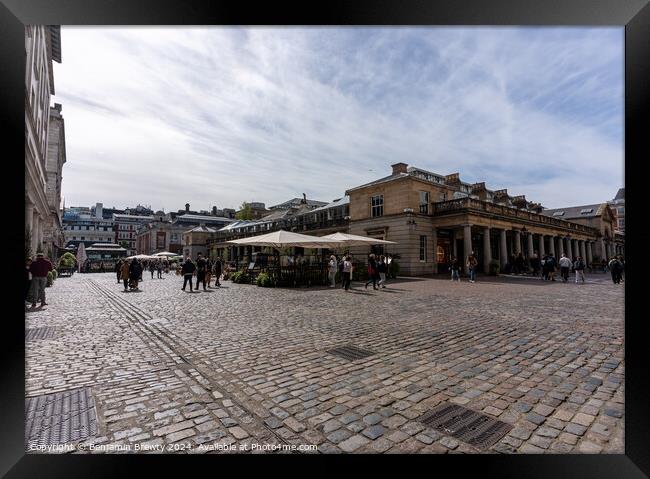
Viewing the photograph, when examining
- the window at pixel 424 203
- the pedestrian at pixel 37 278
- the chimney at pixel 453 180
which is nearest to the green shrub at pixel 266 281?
the pedestrian at pixel 37 278

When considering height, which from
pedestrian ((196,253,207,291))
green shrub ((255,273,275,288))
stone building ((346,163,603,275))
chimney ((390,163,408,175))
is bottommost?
→ green shrub ((255,273,275,288))

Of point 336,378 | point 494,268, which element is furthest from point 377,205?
point 336,378

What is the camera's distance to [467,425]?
2.92 m

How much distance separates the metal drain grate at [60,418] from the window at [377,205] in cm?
2680

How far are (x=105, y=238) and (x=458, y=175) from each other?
10465 cm

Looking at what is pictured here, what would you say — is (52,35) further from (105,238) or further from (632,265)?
(105,238)

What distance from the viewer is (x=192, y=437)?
271 cm

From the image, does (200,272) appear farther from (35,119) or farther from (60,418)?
(60,418)

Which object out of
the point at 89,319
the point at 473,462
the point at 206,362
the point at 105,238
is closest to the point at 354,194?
the point at 89,319

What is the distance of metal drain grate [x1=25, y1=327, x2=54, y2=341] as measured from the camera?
6335 millimetres

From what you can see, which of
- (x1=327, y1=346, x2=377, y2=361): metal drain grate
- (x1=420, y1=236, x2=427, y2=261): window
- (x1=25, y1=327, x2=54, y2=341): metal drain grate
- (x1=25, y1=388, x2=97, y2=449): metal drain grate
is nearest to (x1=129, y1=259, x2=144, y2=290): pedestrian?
(x1=25, y1=327, x2=54, y2=341): metal drain grate

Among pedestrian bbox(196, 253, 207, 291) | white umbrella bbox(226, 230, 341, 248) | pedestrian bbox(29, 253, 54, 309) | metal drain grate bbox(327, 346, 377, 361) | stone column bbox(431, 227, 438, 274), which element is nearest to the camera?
metal drain grate bbox(327, 346, 377, 361)

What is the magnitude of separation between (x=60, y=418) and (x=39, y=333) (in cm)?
518

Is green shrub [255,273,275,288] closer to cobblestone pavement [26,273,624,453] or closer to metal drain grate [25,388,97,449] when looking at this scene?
cobblestone pavement [26,273,624,453]
